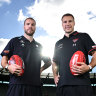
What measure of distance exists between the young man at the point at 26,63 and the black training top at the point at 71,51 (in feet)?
1.80

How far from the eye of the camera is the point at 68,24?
3727 millimetres

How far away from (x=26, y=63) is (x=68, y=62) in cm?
91

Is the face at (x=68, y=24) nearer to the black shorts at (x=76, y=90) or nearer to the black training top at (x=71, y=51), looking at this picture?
the black training top at (x=71, y=51)

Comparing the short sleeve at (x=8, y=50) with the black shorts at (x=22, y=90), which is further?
the short sleeve at (x=8, y=50)

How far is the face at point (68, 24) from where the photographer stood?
3750 millimetres

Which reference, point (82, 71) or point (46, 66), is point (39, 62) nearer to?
point (46, 66)

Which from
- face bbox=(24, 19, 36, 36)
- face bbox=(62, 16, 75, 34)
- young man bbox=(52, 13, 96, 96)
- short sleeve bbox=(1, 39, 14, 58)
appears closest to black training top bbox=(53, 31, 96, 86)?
young man bbox=(52, 13, 96, 96)

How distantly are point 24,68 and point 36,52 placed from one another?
22.9 inches

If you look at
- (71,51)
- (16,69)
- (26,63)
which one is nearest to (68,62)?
(71,51)

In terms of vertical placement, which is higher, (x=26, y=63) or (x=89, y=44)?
(x=89, y=44)

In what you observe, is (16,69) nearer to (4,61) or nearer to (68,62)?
(4,61)

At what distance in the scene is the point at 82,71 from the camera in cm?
325

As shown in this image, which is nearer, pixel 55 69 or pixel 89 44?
pixel 89 44

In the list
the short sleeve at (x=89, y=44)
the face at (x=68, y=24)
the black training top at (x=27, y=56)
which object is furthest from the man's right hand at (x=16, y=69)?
the short sleeve at (x=89, y=44)
